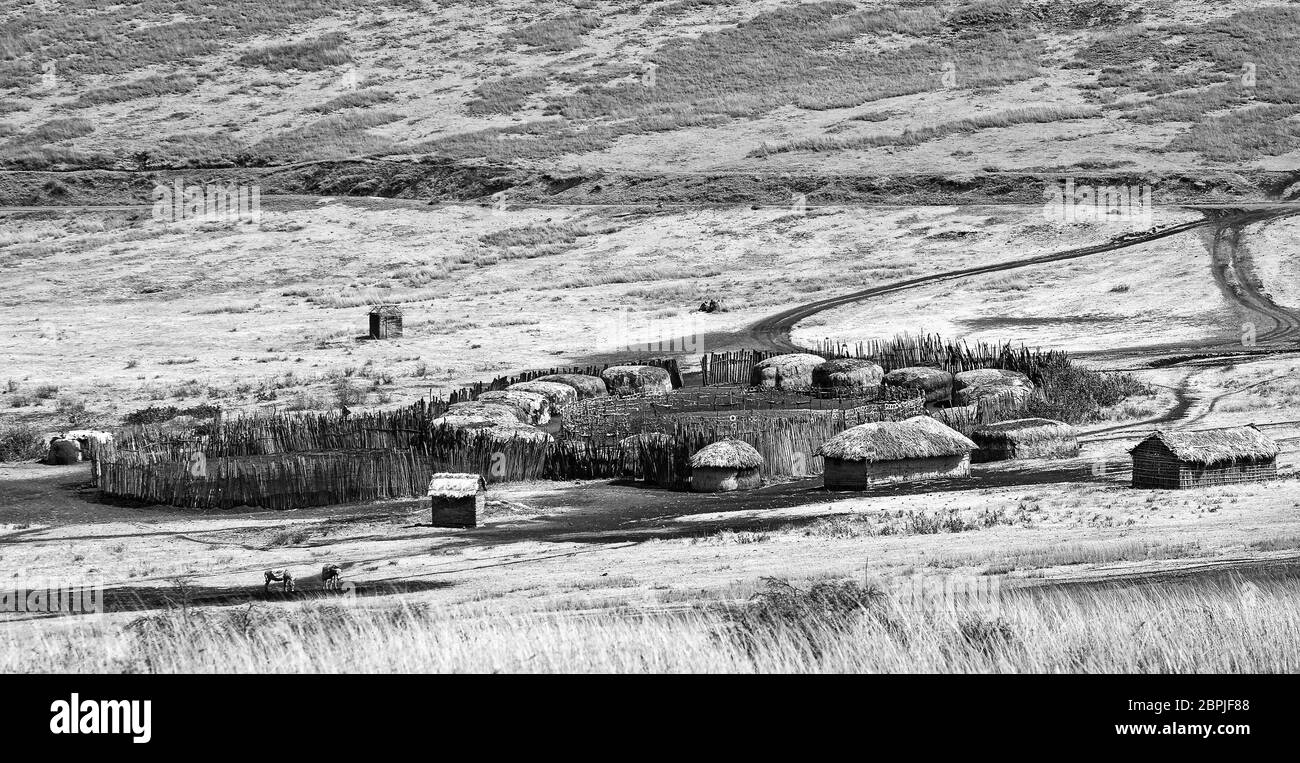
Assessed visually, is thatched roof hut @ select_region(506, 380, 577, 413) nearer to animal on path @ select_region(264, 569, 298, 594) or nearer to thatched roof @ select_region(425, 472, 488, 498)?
thatched roof @ select_region(425, 472, 488, 498)

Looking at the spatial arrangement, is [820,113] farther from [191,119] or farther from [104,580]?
[104,580]

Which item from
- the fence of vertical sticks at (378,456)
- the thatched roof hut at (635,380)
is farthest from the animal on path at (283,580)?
the thatched roof hut at (635,380)

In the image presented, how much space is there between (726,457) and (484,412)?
22.5 ft

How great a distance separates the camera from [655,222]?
76.9 meters

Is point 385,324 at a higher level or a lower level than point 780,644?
higher

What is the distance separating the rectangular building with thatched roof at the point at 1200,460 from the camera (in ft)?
86.2

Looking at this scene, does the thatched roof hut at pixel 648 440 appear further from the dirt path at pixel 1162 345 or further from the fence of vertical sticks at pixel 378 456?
the dirt path at pixel 1162 345

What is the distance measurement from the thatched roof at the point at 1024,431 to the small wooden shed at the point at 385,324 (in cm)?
2673

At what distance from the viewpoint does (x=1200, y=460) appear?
2630cm

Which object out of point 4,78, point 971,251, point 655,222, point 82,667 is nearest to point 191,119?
point 4,78

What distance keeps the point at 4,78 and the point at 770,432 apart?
94.1 metres

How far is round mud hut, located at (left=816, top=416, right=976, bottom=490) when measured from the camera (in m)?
28.8

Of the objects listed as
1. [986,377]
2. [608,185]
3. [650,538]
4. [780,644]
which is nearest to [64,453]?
[650,538]

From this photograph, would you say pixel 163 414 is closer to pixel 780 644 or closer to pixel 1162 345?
pixel 1162 345
